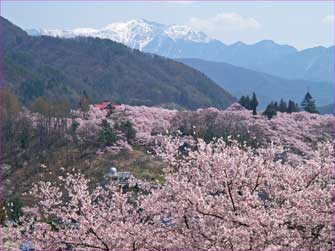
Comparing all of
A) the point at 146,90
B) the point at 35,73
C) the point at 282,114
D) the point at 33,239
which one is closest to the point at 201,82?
the point at 146,90

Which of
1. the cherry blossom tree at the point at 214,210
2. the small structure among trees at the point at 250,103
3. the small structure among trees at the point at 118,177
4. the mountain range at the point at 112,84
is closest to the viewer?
the cherry blossom tree at the point at 214,210

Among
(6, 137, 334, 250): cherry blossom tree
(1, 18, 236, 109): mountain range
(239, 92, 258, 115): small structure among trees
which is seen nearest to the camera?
(6, 137, 334, 250): cherry blossom tree

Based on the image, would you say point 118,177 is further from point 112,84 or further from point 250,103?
point 112,84

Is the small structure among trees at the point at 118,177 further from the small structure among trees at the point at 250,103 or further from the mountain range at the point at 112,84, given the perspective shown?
the mountain range at the point at 112,84

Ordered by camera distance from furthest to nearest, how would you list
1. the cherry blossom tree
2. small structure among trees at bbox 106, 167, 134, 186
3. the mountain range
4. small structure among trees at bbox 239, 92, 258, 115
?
the mountain range → small structure among trees at bbox 239, 92, 258, 115 → small structure among trees at bbox 106, 167, 134, 186 → the cherry blossom tree

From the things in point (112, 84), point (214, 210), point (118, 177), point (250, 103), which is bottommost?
point (118, 177)

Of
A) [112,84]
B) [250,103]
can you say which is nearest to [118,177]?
[250,103]

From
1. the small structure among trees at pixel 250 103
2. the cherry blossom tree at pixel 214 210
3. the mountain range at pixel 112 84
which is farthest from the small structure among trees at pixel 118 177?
the mountain range at pixel 112 84

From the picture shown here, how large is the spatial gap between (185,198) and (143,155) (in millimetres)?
34358

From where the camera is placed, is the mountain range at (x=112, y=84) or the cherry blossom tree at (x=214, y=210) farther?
the mountain range at (x=112, y=84)

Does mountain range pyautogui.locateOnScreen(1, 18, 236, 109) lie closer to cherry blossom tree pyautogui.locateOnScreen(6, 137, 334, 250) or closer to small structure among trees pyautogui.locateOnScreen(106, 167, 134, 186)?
small structure among trees pyautogui.locateOnScreen(106, 167, 134, 186)

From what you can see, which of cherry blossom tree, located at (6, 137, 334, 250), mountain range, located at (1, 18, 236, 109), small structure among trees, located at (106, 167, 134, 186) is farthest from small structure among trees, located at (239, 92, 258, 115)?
mountain range, located at (1, 18, 236, 109)

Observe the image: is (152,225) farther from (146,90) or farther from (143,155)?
(146,90)

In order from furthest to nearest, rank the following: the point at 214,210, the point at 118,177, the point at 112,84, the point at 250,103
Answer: the point at 112,84
the point at 250,103
the point at 118,177
the point at 214,210
